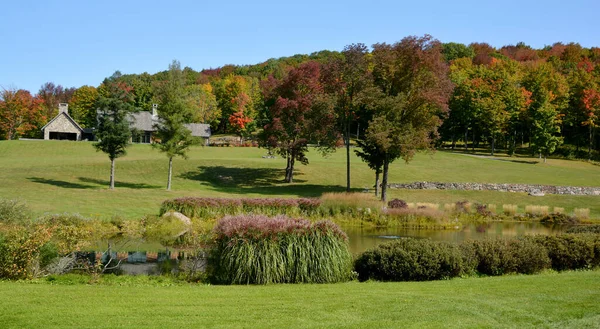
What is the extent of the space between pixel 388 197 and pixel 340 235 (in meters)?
26.2

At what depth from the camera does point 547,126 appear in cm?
6688

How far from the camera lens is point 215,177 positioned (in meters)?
47.7

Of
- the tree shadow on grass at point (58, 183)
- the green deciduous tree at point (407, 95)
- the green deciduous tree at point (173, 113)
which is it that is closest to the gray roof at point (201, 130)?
the green deciduous tree at point (173, 113)

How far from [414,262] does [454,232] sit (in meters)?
16.1

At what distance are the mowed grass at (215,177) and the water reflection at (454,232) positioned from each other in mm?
7220

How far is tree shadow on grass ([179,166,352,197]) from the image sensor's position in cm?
4178

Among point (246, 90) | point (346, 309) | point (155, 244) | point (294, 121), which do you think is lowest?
point (155, 244)

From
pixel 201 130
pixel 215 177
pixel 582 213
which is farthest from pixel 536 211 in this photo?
pixel 201 130

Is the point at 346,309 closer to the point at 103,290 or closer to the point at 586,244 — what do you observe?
the point at 103,290

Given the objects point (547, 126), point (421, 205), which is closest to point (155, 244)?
point (421, 205)

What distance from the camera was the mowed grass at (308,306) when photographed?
796cm

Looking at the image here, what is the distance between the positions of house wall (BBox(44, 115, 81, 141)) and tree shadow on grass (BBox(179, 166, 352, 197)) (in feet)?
139

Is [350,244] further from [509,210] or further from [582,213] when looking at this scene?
[582,213]

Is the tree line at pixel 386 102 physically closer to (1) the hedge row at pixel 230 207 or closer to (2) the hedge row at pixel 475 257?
(1) the hedge row at pixel 230 207
